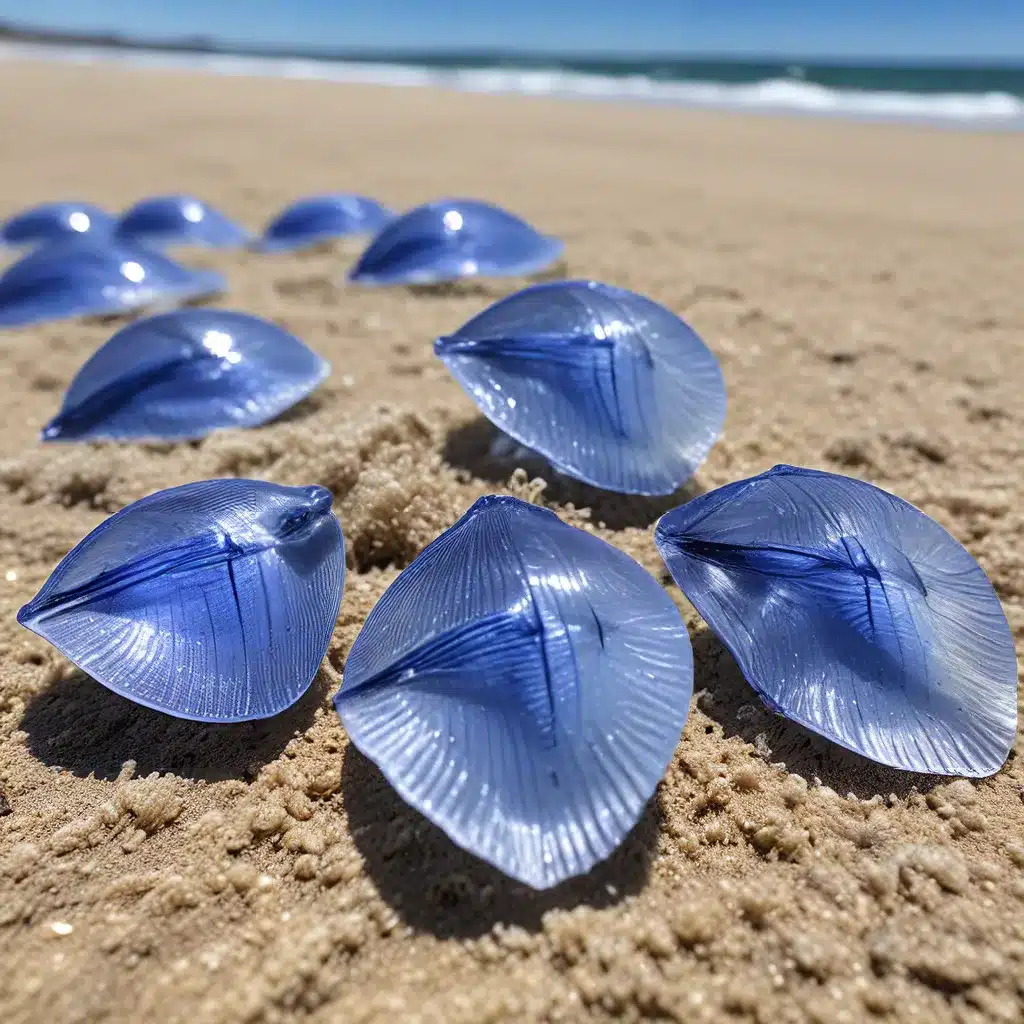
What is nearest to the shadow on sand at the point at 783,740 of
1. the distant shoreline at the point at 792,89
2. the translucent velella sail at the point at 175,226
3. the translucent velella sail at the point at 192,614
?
the translucent velella sail at the point at 192,614

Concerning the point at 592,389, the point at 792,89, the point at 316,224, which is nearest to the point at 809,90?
the point at 792,89

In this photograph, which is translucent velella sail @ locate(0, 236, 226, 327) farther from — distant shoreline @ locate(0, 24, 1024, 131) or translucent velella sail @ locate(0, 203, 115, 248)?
distant shoreline @ locate(0, 24, 1024, 131)

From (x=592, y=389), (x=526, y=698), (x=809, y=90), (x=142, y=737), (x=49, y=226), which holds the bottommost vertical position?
(x=142, y=737)

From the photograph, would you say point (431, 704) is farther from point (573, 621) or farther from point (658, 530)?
point (658, 530)

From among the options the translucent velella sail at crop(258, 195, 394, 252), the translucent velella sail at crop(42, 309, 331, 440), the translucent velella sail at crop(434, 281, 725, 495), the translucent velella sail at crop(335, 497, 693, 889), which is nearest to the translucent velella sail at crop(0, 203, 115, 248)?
the translucent velella sail at crop(258, 195, 394, 252)

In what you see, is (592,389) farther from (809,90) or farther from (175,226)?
(809,90)

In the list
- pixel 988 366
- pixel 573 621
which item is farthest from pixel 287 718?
pixel 988 366
